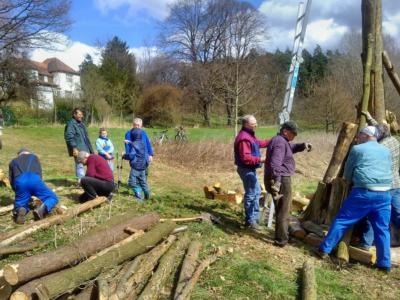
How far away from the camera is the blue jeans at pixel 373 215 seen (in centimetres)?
534

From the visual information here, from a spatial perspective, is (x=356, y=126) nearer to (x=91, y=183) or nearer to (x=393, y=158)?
(x=393, y=158)

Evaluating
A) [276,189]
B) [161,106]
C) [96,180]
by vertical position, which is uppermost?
[161,106]

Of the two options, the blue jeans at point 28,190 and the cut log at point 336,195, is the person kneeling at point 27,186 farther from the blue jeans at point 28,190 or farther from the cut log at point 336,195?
the cut log at point 336,195

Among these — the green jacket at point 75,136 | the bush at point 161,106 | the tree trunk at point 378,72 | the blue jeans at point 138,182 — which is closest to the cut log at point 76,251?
the blue jeans at point 138,182

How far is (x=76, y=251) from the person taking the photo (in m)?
4.70

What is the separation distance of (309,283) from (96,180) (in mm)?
4379

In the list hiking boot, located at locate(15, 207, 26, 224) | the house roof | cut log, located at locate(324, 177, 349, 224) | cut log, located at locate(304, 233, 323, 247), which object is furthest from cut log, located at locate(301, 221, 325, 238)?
the house roof

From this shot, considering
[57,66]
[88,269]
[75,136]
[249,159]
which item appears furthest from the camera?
[57,66]

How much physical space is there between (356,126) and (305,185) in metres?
5.55

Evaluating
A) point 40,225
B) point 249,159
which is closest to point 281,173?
point 249,159

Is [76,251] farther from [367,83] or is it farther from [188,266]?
[367,83]

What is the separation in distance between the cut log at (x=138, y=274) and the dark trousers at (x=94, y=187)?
2.59 metres

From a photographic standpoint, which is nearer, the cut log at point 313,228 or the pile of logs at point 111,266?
the pile of logs at point 111,266

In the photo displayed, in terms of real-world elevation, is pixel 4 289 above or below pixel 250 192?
below
